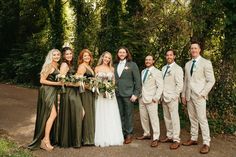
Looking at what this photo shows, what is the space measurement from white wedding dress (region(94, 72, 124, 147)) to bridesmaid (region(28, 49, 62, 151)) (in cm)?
93

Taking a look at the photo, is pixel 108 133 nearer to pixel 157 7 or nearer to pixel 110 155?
pixel 110 155

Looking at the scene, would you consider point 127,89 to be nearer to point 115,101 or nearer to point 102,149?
point 115,101

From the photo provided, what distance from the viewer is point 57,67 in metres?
8.60

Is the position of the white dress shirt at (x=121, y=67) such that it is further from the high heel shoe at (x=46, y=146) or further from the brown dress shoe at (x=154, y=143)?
the high heel shoe at (x=46, y=146)

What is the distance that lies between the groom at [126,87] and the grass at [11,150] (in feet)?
7.62

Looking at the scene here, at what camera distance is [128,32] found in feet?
46.0

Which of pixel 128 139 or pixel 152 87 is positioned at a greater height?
pixel 152 87

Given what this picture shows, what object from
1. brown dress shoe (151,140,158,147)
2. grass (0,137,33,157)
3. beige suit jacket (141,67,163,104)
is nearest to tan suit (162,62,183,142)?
beige suit jacket (141,67,163,104)

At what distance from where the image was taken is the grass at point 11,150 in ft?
24.4

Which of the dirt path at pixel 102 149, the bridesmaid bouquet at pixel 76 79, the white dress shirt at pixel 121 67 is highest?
the white dress shirt at pixel 121 67

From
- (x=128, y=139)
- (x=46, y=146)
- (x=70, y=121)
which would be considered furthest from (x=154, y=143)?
(x=46, y=146)

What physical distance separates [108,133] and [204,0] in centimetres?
449

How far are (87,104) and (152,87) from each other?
152 cm

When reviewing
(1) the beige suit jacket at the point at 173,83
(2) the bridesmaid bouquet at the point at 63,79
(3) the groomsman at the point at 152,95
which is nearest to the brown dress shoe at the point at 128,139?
(3) the groomsman at the point at 152,95
